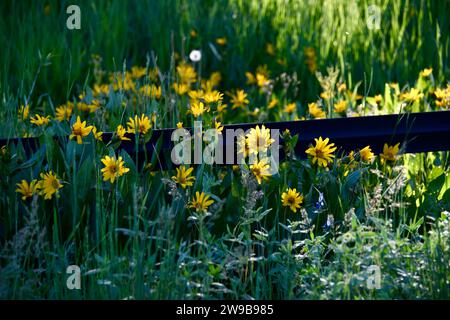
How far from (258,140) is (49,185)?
939 millimetres

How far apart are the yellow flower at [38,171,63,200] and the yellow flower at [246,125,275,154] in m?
0.85

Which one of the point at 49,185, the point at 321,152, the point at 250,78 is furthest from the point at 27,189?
the point at 250,78

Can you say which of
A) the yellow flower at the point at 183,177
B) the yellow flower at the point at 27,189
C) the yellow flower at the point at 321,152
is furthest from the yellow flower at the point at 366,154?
the yellow flower at the point at 27,189

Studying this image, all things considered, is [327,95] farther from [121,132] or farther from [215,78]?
[121,132]

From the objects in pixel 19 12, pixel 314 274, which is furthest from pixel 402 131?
pixel 19 12

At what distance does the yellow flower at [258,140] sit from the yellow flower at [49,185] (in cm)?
85

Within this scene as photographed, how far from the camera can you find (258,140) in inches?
143

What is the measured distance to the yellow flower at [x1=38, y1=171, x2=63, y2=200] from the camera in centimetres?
355

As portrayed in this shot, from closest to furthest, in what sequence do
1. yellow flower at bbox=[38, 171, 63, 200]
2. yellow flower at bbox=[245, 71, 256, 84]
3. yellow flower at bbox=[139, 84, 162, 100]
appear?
yellow flower at bbox=[38, 171, 63, 200] → yellow flower at bbox=[139, 84, 162, 100] → yellow flower at bbox=[245, 71, 256, 84]

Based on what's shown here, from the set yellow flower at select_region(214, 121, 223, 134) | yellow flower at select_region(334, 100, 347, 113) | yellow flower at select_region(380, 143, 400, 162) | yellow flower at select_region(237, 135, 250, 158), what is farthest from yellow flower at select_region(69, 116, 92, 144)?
yellow flower at select_region(334, 100, 347, 113)

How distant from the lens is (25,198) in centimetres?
355

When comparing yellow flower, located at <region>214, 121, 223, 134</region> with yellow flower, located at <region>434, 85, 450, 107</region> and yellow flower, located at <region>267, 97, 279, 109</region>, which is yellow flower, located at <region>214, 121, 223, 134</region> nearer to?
yellow flower, located at <region>434, 85, 450, 107</region>

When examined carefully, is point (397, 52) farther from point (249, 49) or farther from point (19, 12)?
point (19, 12)
